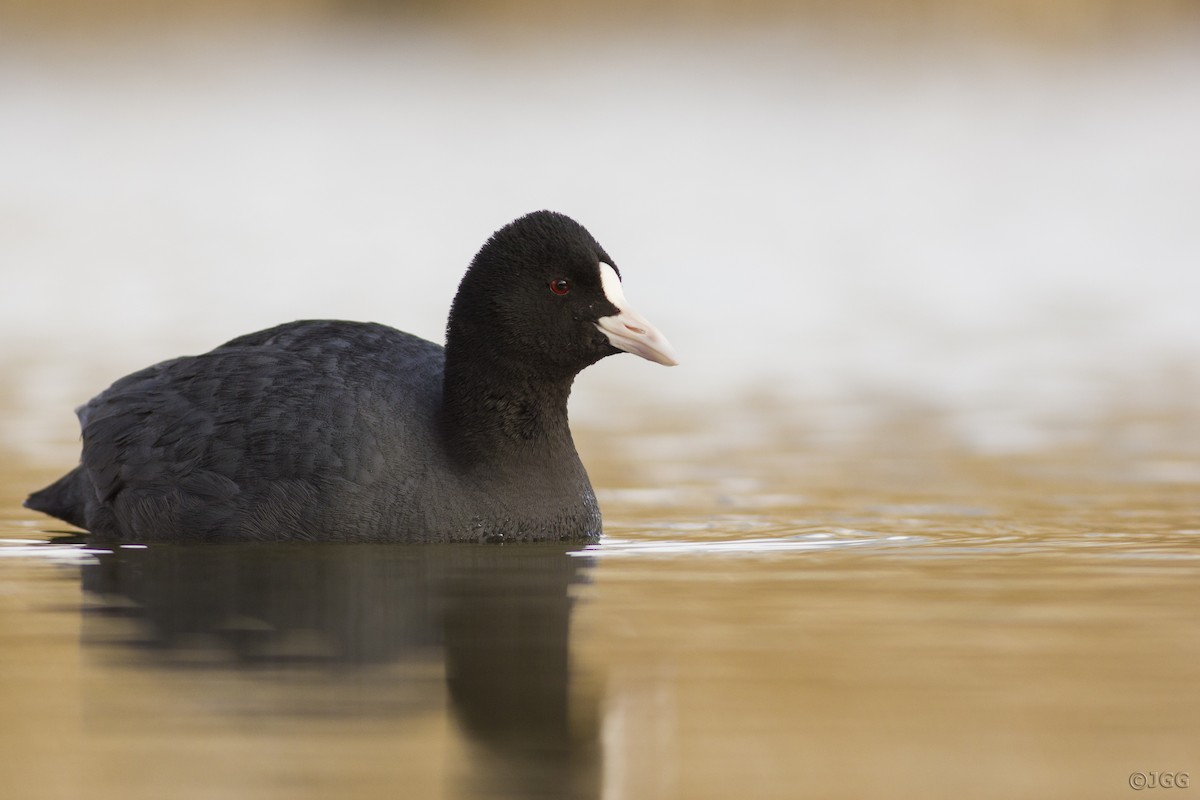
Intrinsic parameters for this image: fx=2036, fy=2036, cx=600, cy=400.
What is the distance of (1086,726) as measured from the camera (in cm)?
455

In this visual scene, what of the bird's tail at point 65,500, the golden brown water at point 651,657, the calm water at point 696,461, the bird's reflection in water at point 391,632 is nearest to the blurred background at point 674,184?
the calm water at point 696,461

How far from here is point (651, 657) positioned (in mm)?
5305

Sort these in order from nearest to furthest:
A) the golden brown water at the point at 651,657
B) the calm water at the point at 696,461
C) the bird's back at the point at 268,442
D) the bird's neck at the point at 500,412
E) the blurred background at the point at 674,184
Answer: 1. the golden brown water at the point at 651,657
2. the calm water at the point at 696,461
3. the bird's back at the point at 268,442
4. the bird's neck at the point at 500,412
5. the blurred background at the point at 674,184

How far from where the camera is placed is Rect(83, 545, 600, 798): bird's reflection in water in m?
4.55

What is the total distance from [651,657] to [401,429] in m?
2.29

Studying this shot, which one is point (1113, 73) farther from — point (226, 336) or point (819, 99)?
point (226, 336)

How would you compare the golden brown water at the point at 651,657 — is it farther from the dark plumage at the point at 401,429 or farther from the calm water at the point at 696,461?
the dark plumage at the point at 401,429

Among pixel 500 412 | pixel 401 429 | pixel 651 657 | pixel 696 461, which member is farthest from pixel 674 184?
pixel 651 657

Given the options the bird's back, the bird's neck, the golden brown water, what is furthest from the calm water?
the bird's neck

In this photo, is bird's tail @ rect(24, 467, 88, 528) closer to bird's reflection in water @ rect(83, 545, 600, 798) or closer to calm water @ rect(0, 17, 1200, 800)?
calm water @ rect(0, 17, 1200, 800)

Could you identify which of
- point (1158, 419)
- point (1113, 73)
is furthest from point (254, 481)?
point (1113, 73)

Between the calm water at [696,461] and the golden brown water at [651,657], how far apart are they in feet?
0.06

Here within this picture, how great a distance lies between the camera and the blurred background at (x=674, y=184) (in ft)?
42.3

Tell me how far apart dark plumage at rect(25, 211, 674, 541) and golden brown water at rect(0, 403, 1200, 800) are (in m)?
0.18
